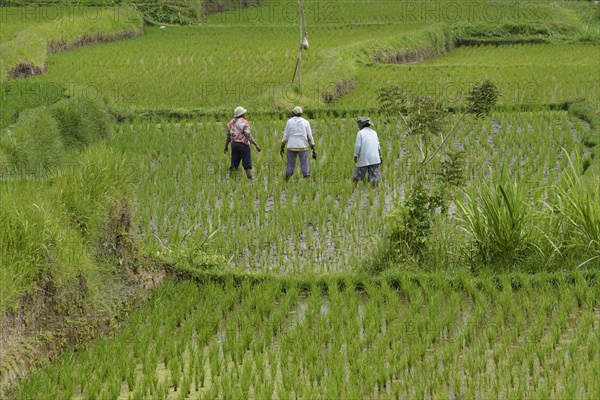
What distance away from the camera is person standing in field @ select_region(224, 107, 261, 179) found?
35.8 feet

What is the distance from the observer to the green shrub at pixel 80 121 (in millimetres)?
12383

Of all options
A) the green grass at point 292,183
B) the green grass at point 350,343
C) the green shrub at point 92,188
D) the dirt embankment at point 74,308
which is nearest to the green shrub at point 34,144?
the green grass at point 292,183

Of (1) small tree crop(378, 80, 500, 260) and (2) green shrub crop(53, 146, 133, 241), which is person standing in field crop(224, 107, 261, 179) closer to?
(1) small tree crop(378, 80, 500, 260)

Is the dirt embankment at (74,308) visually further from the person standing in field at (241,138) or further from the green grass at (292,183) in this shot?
the person standing in field at (241,138)

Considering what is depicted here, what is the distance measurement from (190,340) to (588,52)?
19.1 metres

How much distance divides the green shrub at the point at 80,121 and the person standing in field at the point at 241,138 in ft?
7.05

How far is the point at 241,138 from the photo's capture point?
35.8ft

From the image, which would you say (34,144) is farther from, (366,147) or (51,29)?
(51,29)

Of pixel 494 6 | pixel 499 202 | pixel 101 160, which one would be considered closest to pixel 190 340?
pixel 101 160

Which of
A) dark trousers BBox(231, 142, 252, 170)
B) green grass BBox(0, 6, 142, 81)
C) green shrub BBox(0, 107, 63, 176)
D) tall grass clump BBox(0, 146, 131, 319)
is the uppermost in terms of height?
tall grass clump BBox(0, 146, 131, 319)

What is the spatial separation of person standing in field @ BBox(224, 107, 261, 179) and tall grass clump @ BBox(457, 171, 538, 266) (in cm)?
351

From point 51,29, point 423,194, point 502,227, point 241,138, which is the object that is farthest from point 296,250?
point 51,29

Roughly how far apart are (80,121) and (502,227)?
6350mm

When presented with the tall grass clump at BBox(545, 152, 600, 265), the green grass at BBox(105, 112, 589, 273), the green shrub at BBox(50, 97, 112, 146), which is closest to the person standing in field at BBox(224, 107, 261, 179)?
the green grass at BBox(105, 112, 589, 273)
